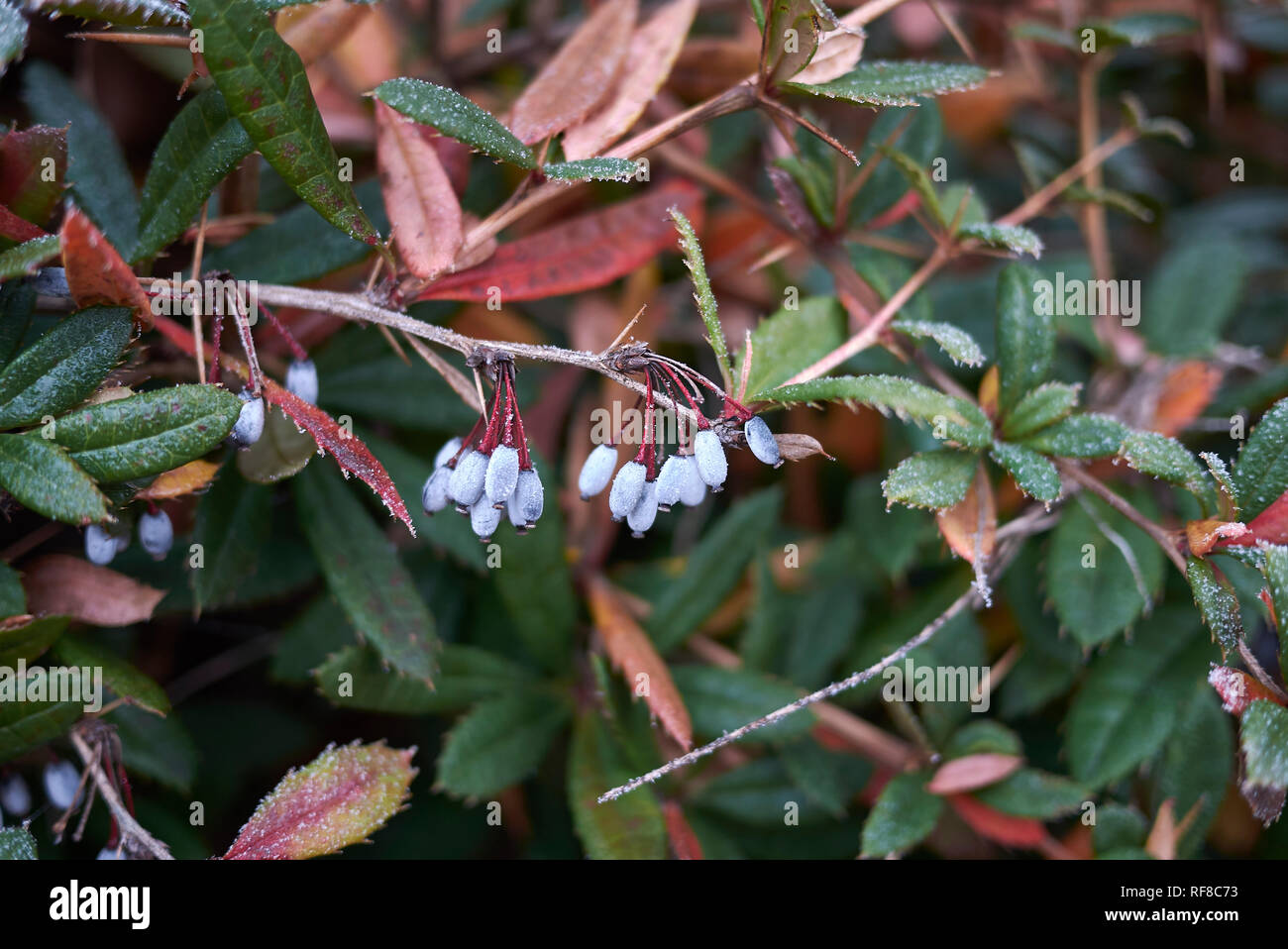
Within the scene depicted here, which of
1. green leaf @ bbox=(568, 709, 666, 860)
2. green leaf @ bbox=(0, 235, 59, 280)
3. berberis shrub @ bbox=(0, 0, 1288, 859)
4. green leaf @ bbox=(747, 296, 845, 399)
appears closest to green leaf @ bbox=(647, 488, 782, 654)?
berberis shrub @ bbox=(0, 0, 1288, 859)

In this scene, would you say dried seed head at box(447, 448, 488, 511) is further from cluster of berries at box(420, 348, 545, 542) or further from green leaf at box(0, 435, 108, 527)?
green leaf at box(0, 435, 108, 527)

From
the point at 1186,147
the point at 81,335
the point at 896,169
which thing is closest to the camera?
the point at 81,335

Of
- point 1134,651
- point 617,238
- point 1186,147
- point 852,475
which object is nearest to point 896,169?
point 617,238

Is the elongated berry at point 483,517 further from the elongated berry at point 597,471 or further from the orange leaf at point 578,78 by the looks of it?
the orange leaf at point 578,78

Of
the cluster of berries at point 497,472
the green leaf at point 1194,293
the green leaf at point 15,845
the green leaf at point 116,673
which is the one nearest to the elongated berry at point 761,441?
the cluster of berries at point 497,472

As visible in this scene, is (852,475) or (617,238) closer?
(617,238)
